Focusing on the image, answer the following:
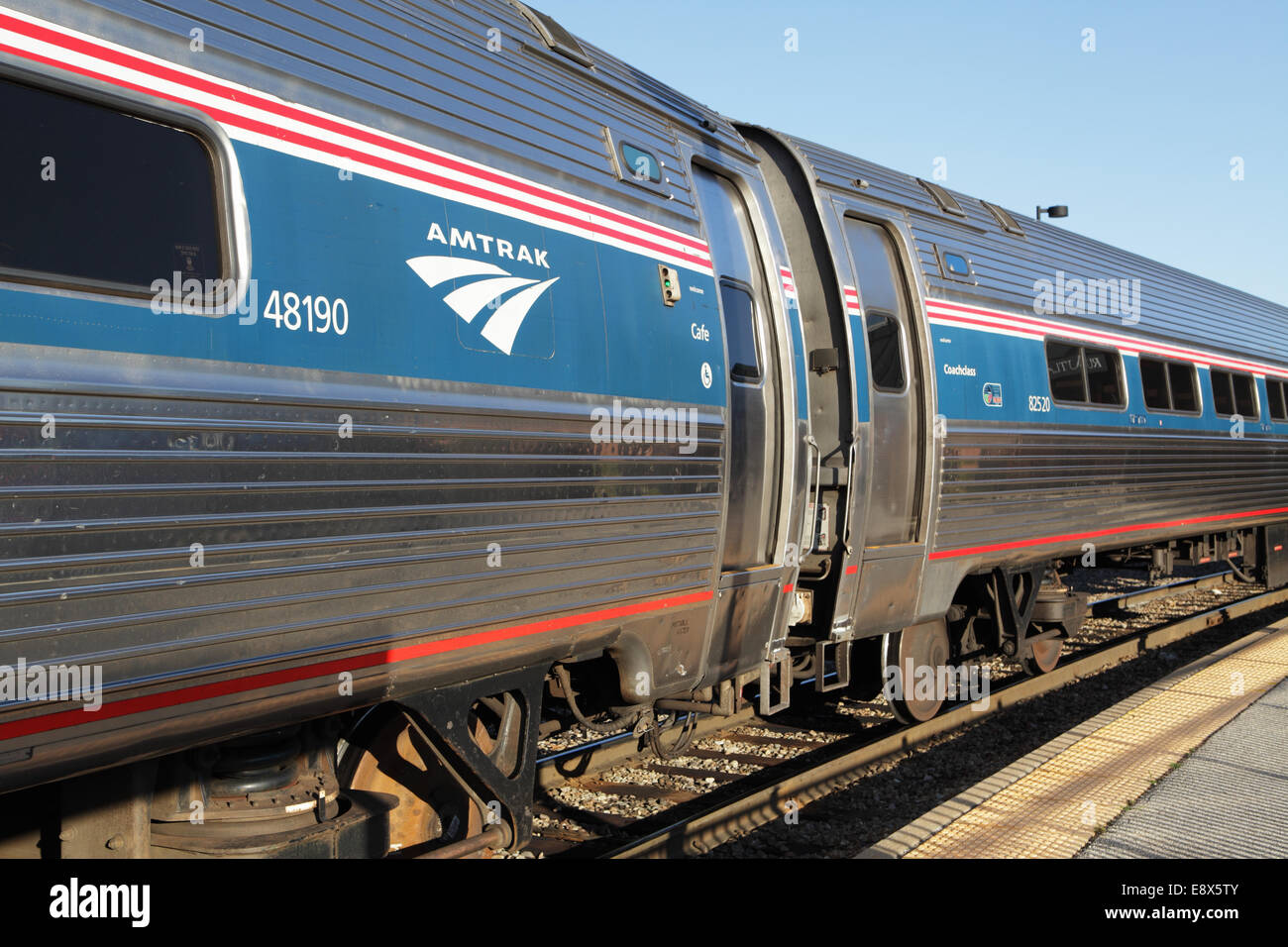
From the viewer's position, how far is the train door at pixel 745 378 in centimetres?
519

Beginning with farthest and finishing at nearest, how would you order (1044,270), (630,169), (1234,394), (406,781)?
(1234,394) < (1044,270) < (630,169) < (406,781)

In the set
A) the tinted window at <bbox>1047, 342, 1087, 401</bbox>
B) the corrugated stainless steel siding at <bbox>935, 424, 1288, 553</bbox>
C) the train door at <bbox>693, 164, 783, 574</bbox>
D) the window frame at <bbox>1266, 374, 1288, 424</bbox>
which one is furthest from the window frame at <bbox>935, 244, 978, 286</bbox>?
the window frame at <bbox>1266, 374, 1288, 424</bbox>

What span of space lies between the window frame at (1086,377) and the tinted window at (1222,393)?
2658 mm

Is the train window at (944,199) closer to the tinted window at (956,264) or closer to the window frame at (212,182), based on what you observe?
the tinted window at (956,264)

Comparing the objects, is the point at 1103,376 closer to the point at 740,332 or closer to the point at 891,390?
the point at 891,390

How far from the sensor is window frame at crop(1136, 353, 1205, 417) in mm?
9680

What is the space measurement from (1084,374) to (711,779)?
15.8 feet

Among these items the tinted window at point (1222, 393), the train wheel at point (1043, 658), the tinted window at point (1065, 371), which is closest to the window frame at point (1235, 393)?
the tinted window at point (1222, 393)

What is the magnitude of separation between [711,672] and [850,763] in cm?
191

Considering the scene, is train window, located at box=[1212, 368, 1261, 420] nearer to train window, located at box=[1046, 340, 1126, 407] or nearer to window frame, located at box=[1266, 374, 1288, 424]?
window frame, located at box=[1266, 374, 1288, 424]

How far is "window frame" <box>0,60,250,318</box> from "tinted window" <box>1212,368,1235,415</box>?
10965 mm

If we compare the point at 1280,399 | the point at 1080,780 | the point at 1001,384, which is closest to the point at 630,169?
the point at 1080,780

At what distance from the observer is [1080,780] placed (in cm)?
543
